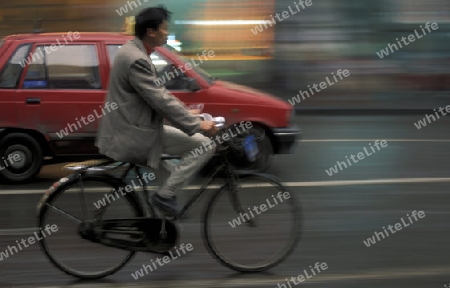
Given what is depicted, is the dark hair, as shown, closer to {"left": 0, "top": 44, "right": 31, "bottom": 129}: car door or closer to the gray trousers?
the gray trousers

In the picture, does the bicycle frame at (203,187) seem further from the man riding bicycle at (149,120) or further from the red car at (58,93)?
the red car at (58,93)

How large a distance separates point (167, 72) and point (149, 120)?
4.05m

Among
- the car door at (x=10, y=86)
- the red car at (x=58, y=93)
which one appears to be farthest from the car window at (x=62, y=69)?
the car door at (x=10, y=86)

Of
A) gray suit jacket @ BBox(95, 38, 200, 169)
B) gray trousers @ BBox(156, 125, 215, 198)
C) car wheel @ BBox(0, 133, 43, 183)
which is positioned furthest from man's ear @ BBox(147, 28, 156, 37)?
car wheel @ BBox(0, 133, 43, 183)

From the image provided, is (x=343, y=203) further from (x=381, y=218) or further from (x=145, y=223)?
(x=145, y=223)

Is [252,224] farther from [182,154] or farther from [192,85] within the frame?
[192,85]

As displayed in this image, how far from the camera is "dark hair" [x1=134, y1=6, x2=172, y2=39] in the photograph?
17.9 ft

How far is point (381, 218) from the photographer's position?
7.62 m

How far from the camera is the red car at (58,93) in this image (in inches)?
367

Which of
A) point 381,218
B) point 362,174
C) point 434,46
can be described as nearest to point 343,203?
point 381,218

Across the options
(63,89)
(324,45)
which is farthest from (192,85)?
(324,45)

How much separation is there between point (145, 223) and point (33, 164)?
4.18 m

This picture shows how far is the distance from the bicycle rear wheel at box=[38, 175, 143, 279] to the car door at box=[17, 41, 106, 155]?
3719 millimetres

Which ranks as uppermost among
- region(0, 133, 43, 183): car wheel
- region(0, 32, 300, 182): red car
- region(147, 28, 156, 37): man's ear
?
region(147, 28, 156, 37): man's ear
